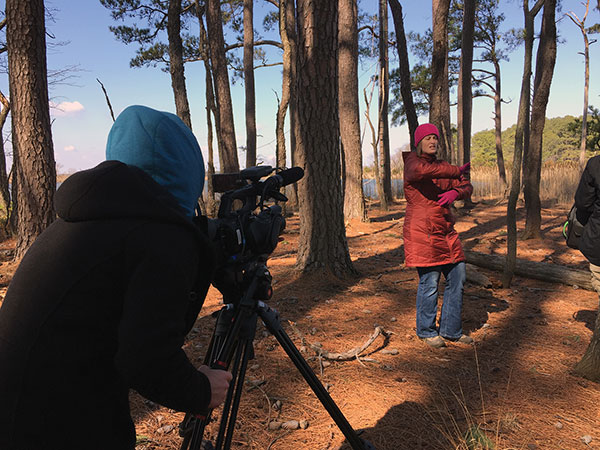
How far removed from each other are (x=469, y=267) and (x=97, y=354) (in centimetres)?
591

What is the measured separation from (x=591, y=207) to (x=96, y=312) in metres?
3.73

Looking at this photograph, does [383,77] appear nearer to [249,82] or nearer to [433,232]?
[249,82]

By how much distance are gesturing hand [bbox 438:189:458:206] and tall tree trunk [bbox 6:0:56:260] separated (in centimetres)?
556

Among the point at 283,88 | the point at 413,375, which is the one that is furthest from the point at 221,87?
the point at 413,375

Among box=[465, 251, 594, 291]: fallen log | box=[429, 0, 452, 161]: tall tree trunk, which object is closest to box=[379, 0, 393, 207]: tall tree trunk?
box=[429, 0, 452, 161]: tall tree trunk

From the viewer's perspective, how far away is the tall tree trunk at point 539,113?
6459 millimetres

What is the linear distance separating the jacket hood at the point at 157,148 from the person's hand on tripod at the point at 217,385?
0.47m

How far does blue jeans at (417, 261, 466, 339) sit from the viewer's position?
3824mm

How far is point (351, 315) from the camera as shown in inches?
179

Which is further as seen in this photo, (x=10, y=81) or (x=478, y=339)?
(x=10, y=81)

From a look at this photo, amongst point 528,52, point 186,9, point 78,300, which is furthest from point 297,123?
point 186,9

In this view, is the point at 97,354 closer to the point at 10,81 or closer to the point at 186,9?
the point at 10,81

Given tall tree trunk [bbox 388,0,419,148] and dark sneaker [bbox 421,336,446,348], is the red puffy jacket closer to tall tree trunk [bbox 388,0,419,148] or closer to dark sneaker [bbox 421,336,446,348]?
dark sneaker [bbox 421,336,446,348]

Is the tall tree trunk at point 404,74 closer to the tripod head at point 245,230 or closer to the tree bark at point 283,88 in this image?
the tree bark at point 283,88
